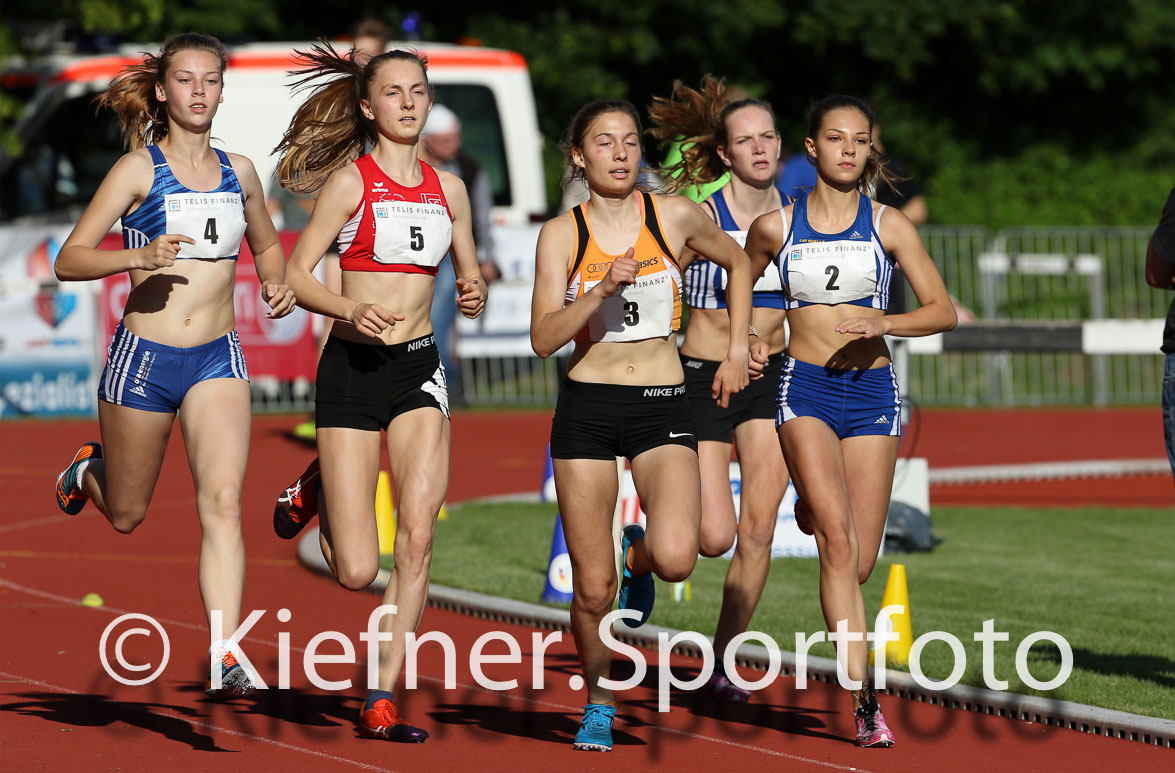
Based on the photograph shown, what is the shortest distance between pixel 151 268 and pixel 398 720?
6.11 ft

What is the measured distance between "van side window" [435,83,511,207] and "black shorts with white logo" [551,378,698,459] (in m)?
13.5

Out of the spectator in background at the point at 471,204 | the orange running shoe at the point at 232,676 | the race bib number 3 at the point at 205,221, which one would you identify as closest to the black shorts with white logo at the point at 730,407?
the race bib number 3 at the point at 205,221

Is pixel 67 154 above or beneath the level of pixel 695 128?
above

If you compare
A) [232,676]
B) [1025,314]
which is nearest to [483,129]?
[1025,314]

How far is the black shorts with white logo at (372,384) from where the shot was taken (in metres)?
6.84

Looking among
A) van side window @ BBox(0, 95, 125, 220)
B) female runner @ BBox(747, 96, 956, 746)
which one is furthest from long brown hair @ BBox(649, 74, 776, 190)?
van side window @ BBox(0, 95, 125, 220)

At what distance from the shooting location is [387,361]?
6.87 metres

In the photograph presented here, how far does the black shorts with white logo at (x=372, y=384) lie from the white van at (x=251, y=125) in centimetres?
1256

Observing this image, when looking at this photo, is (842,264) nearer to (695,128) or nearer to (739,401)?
(739,401)

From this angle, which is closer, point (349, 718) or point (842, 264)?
point (842, 264)

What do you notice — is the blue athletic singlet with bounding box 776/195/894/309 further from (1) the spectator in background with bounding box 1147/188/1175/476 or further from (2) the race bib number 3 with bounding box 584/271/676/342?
(1) the spectator in background with bounding box 1147/188/1175/476

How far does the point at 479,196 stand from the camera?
17.0m

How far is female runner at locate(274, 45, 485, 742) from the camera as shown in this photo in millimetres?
6816

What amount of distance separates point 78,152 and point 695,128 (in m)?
12.6
